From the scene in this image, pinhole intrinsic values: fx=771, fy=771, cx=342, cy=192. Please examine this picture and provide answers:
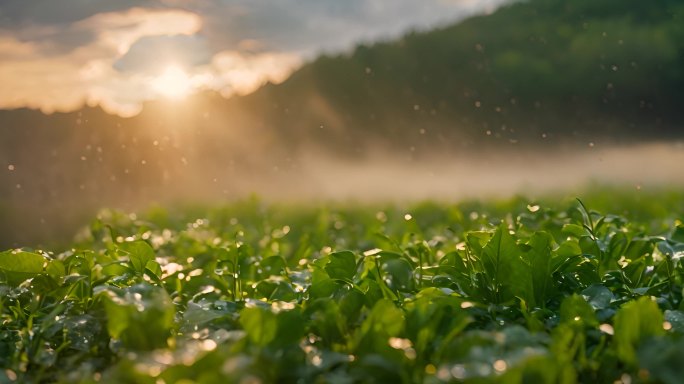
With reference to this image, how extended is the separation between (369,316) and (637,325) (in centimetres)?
48

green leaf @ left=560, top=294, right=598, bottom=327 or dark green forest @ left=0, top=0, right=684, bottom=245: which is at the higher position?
green leaf @ left=560, top=294, right=598, bottom=327

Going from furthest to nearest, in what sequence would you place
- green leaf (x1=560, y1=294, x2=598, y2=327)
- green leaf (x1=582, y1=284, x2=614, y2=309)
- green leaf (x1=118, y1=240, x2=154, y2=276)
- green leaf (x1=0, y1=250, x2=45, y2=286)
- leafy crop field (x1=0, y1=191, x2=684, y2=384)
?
green leaf (x1=118, y1=240, x2=154, y2=276)
green leaf (x1=0, y1=250, x2=45, y2=286)
green leaf (x1=582, y1=284, x2=614, y2=309)
green leaf (x1=560, y1=294, x2=598, y2=327)
leafy crop field (x1=0, y1=191, x2=684, y2=384)

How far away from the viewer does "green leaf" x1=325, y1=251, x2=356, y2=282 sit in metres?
1.93

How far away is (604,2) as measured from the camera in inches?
762

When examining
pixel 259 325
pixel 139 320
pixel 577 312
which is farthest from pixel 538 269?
pixel 139 320

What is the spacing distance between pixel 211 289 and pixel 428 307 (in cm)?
67

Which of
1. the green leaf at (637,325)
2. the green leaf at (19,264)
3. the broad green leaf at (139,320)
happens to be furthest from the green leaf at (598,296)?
the green leaf at (19,264)

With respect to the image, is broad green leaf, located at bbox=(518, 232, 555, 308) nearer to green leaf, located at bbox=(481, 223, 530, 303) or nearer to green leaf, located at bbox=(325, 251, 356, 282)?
green leaf, located at bbox=(481, 223, 530, 303)

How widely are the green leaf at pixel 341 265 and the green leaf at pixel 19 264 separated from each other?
0.70 meters

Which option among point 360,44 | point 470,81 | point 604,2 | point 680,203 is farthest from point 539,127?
point 680,203

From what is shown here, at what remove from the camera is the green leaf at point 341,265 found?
1935mm

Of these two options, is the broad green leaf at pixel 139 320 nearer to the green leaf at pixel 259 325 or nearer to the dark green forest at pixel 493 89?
the green leaf at pixel 259 325

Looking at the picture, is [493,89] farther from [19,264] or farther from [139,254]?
[19,264]

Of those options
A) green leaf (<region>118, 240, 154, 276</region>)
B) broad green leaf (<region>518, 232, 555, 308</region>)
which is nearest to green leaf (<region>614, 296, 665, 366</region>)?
broad green leaf (<region>518, 232, 555, 308</region>)
